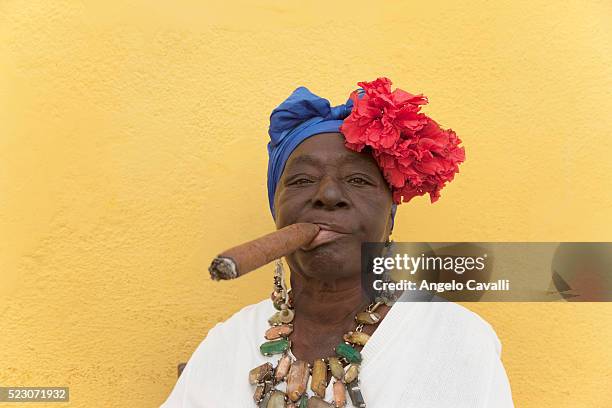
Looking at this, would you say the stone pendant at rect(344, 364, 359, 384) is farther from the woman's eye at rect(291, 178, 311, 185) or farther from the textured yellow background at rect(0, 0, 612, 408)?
the textured yellow background at rect(0, 0, 612, 408)

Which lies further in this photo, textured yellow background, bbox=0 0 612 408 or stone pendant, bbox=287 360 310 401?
textured yellow background, bbox=0 0 612 408

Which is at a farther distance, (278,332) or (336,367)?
(278,332)

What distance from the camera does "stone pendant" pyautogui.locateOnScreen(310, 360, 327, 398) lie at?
2133 mm

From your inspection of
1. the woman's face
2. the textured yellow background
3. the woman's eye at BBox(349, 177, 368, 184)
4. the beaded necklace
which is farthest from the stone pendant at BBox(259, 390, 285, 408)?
the textured yellow background

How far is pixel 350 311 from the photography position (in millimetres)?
2295

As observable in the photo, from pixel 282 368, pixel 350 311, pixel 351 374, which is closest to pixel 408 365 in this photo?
pixel 351 374

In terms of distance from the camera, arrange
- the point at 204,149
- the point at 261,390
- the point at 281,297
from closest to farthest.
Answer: the point at 261,390
the point at 281,297
the point at 204,149

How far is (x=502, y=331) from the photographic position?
2.97 metres

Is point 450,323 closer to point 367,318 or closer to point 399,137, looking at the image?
point 367,318

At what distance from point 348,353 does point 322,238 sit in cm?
35

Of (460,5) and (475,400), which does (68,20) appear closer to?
(460,5)

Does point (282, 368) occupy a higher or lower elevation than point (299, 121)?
lower

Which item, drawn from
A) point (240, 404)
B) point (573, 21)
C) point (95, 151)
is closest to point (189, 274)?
point (95, 151)

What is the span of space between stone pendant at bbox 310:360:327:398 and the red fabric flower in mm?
588
